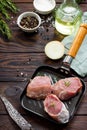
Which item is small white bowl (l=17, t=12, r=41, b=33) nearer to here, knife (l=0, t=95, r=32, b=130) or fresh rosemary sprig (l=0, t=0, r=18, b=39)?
fresh rosemary sprig (l=0, t=0, r=18, b=39)

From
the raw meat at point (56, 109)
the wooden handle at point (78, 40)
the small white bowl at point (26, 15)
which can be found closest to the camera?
the raw meat at point (56, 109)

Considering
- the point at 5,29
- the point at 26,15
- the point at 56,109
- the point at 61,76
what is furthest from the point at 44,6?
the point at 56,109

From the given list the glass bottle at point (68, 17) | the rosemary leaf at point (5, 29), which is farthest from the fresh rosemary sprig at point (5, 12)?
the glass bottle at point (68, 17)

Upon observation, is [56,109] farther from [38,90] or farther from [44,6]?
[44,6]

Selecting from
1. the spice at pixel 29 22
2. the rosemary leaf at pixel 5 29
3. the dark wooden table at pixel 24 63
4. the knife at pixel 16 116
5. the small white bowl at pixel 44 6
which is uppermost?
the small white bowl at pixel 44 6

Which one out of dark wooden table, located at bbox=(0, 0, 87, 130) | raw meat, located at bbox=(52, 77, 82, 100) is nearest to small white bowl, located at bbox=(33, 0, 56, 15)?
dark wooden table, located at bbox=(0, 0, 87, 130)

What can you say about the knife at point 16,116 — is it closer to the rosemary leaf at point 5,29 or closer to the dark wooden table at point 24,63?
the dark wooden table at point 24,63

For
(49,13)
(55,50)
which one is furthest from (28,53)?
(49,13)
